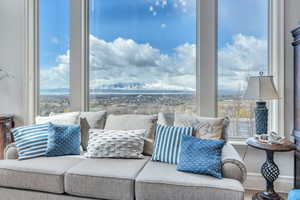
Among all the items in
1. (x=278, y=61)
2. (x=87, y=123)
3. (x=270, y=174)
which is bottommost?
(x=270, y=174)

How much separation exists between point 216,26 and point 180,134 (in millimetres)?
1562

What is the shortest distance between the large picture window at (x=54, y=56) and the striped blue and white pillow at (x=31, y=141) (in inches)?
37.6

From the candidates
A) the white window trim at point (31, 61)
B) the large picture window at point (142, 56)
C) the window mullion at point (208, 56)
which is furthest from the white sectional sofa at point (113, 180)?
the white window trim at point (31, 61)

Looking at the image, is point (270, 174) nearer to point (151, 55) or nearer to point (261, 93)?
point (261, 93)

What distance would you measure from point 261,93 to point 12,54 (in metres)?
3.53

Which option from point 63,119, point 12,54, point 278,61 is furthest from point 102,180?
point 12,54

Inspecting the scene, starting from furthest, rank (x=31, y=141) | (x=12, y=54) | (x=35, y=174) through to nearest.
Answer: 1. (x=12, y=54)
2. (x=31, y=141)
3. (x=35, y=174)

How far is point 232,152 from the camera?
203 cm

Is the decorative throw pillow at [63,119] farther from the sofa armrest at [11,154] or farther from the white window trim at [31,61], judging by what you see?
the white window trim at [31,61]

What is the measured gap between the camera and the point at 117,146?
2234mm

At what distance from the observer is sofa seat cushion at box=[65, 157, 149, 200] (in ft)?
5.92

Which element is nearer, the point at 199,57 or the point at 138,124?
the point at 138,124

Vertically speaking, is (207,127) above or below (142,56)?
below

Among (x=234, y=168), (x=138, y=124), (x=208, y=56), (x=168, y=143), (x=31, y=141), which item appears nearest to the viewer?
(x=234, y=168)
